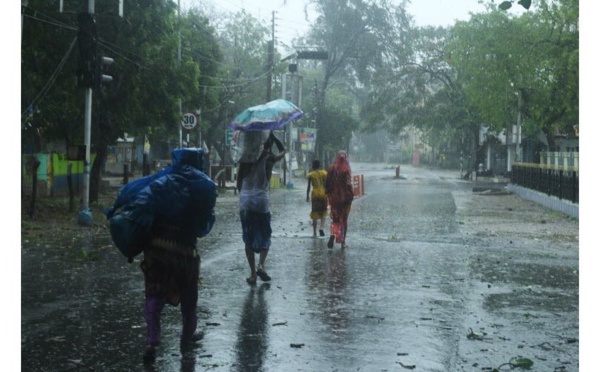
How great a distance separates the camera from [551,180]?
1169 inches

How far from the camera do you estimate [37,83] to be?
2384 centimetres

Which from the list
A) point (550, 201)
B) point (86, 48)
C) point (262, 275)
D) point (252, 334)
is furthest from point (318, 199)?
point (550, 201)

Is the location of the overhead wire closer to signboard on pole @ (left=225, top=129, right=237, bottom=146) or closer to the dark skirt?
the dark skirt

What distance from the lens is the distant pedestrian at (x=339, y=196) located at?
1495cm

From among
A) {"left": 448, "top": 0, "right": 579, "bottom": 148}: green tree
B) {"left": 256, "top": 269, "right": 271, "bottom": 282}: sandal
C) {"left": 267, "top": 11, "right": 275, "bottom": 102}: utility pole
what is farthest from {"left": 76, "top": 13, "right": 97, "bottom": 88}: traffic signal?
{"left": 267, "top": 11, "right": 275, "bottom": 102}: utility pole

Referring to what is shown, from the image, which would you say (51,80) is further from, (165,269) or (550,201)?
(165,269)

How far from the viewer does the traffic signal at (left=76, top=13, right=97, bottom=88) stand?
18328mm

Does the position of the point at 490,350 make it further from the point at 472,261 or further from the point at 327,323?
the point at 472,261

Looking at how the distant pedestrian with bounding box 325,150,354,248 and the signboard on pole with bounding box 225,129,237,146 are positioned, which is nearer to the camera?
the distant pedestrian with bounding box 325,150,354,248

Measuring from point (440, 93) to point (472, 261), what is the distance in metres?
49.7

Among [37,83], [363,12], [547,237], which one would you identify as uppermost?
[363,12]

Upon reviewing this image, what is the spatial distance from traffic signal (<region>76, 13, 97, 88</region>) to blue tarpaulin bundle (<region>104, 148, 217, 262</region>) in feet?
40.1

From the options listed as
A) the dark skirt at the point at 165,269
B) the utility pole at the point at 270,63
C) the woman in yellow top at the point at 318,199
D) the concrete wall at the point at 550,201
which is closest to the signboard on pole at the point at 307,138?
the utility pole at the point at 270,63
